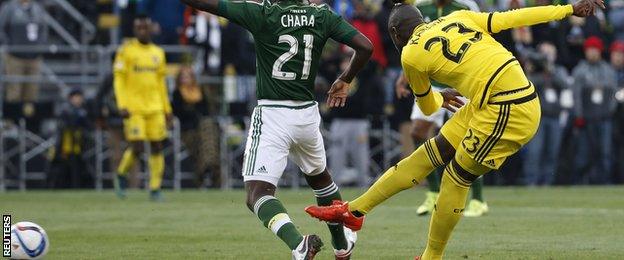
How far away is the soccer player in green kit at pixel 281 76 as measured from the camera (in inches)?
423

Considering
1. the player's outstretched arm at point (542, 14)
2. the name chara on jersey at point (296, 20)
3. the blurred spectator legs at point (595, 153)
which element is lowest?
the blurred spectator legs at point (595, 153)

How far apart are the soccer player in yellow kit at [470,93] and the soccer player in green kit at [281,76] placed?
46cm

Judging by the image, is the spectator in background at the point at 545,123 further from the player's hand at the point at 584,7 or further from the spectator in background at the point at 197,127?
the player's hand at the point at 584,7

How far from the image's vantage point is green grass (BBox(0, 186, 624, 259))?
1262 cm

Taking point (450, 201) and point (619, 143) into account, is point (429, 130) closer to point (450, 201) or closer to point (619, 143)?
point (450, 201)

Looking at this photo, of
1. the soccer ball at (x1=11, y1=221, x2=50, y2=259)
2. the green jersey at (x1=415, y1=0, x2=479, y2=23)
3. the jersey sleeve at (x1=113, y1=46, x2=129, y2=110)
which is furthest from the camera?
the jersey sleeve at (x1=113, y1=46, x2=129, y2=110)

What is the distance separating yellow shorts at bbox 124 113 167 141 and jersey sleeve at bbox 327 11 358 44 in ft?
38.5

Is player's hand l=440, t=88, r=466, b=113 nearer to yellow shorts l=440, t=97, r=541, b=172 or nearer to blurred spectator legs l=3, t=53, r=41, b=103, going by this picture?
yellow shorts l=440, t=97, r=541, b=172

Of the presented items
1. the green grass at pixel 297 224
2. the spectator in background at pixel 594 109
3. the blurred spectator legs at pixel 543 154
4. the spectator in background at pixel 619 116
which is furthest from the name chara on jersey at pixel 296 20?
the spectator in background at pixel 619 116

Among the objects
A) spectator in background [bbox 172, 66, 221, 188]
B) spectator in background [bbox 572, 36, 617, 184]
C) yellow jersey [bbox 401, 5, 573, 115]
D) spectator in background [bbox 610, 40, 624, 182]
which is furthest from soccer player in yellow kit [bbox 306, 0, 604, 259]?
spectator in background [bbox 610, 40, 624, 182]

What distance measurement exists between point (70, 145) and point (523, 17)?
1633cm

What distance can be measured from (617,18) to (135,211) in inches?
551

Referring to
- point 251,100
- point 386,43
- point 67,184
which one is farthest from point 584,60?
point 67,184

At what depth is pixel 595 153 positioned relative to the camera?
27.1 meters
